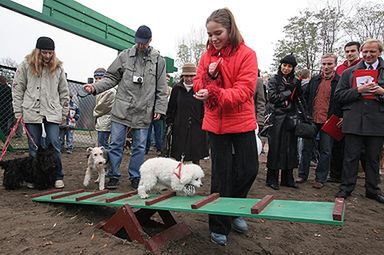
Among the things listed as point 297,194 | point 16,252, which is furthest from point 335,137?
point 16,252

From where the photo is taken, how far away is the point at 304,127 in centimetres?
509

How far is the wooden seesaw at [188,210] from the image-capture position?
2207 mm

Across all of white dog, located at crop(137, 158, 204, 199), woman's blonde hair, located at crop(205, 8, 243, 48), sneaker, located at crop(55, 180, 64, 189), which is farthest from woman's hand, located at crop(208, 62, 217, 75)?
sneaker, located at crop(55, 180, 64, 189)

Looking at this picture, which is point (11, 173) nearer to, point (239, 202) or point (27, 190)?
point (27, 190)

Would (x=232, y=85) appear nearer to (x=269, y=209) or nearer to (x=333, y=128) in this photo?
(x=269, y=209)

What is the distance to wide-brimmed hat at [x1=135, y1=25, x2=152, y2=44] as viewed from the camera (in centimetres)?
456

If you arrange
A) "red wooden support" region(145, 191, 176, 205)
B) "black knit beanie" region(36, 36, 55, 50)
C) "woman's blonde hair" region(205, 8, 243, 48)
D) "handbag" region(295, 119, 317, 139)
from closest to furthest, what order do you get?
1. "woman's blonde hair" region(205, 8, 243, 48)
2. "red wooden support" region(145, 191, 176, 205)
3. "black knit beanie" region(36, 36, 55, 50)
4. "handbag" region(295, 119, 317, 139)

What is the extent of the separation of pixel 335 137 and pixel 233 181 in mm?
3011

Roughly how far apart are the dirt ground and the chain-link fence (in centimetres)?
369

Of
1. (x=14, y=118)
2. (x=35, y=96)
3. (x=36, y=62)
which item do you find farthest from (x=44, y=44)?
(x=14, y=118)

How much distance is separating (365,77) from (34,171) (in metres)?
4.82

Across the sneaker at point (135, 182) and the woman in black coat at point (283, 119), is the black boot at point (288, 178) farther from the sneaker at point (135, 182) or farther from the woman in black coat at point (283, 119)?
the sneaker at point (135, 182)

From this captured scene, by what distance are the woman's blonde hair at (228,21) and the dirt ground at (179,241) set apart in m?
1.80

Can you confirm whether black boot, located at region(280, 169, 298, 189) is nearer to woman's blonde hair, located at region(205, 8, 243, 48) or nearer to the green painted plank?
the green painted plank
